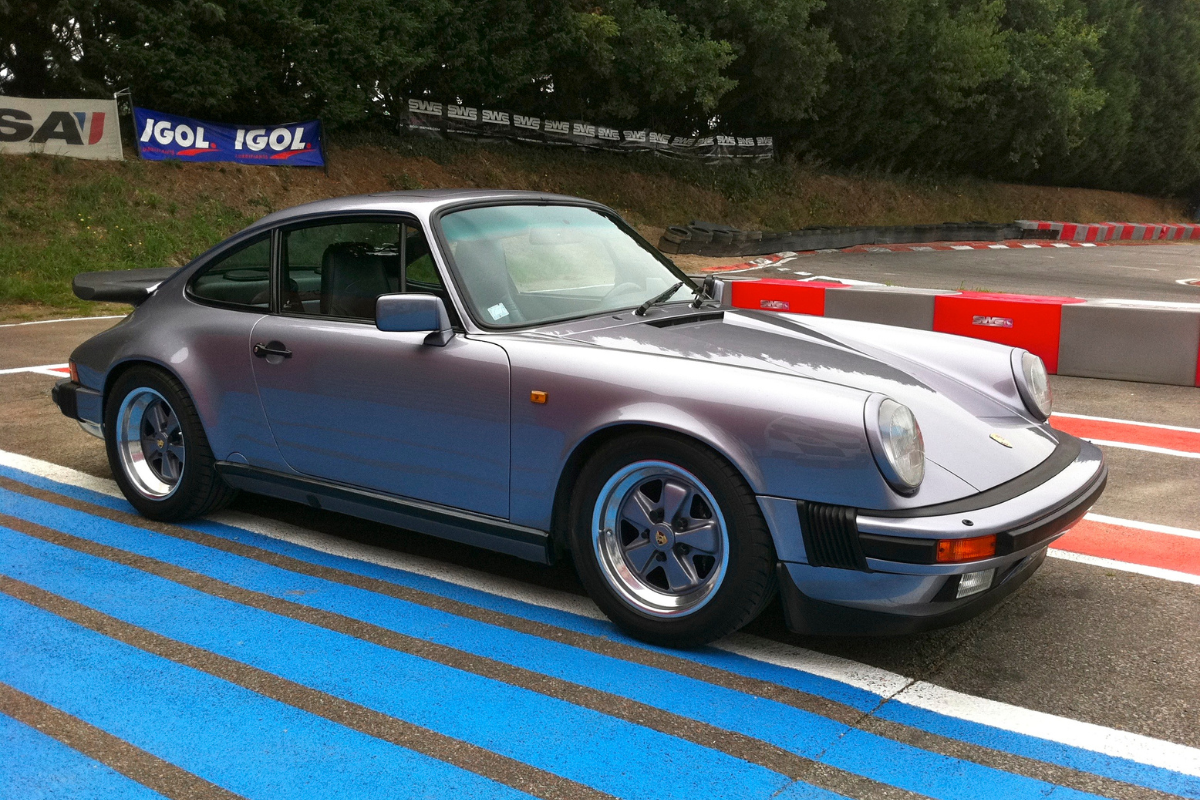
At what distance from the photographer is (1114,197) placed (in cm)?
5525

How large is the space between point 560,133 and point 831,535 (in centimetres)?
2760

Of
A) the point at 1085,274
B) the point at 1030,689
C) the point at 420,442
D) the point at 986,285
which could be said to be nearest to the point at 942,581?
the point at 1030,689

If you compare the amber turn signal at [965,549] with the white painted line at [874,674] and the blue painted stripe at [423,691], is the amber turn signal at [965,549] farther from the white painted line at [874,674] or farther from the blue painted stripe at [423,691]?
the blue painted stripe at [423,691]

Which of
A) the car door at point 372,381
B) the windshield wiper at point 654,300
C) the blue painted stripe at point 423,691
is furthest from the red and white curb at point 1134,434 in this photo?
the blue painted stripe at point 423,691

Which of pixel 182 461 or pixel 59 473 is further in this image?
pixel 59 473

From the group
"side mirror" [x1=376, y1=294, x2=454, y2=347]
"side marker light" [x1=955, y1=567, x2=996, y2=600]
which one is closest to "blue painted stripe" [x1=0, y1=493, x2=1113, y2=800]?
"side marker light" [x1=955, y1=567, x2=996, y2=600]

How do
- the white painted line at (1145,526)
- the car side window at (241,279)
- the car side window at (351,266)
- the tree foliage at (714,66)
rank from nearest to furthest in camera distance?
the car side window at (351,266)
the car side window at (241,279)
the white painted line at (1145,526)
the tree foliage at (714,66)

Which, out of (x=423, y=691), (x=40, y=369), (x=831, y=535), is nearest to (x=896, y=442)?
(x=831, y=535)

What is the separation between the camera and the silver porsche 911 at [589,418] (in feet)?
10.0

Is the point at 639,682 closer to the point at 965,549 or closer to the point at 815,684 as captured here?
the point at 815,684

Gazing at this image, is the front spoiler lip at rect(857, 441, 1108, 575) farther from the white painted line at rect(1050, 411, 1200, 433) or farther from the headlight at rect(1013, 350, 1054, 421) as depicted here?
the white painted line at rect(1050, 411, 1200, 433)

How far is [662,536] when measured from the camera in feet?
10.9

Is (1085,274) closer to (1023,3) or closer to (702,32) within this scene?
(702,32)

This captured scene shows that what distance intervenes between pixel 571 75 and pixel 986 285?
14270 mm
